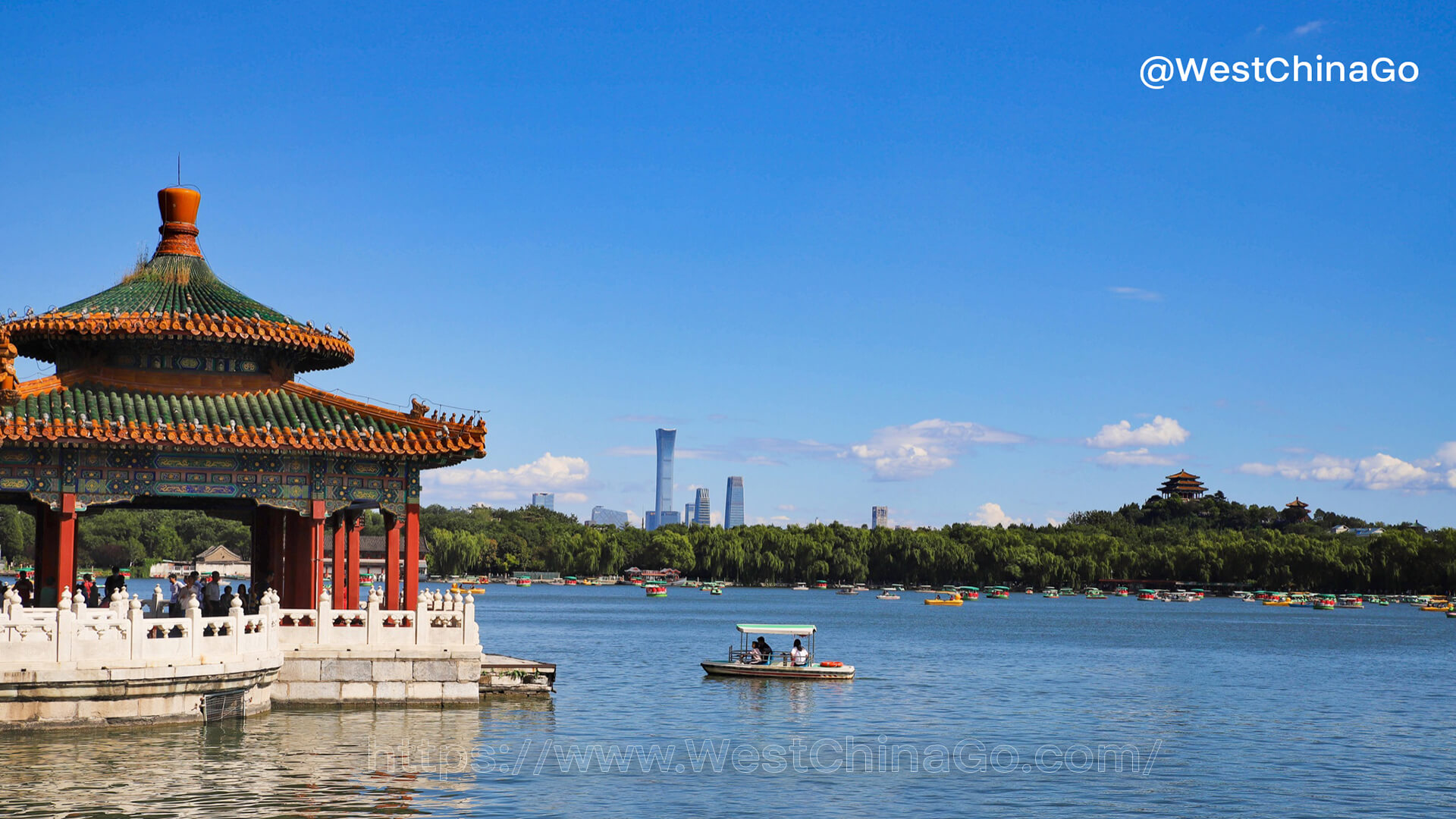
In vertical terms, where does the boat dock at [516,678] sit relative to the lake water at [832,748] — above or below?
above

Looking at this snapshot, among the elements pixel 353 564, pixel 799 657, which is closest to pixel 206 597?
pixel 353 564

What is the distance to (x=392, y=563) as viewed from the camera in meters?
33.1

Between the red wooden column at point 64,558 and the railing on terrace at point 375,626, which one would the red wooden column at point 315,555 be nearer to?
the railing on terrace at point 375,626

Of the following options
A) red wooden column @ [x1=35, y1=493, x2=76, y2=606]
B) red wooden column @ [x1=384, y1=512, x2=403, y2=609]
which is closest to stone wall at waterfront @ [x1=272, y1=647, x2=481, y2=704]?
red wooden column @ [x1=384, y1=512, x2=403, y2=609]

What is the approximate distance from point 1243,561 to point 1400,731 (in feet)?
415

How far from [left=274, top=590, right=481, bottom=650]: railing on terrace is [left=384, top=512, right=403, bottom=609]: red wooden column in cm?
78

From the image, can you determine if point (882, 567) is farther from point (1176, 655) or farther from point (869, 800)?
point (869, 800)

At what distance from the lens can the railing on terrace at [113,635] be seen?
24.8 metres

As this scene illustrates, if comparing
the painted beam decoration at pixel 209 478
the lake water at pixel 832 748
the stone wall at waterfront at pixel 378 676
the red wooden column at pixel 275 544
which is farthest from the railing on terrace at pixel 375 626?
the red wooden column at pixel 275 544

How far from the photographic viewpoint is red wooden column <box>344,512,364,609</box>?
33719 millimetres

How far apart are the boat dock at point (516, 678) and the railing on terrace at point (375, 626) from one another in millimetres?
3645

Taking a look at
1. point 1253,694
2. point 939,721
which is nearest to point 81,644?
point 939,721

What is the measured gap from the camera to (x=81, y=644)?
25.0 metres

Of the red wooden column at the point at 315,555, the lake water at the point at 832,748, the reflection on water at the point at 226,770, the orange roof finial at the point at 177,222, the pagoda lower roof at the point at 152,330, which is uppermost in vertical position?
the orange roof finial at the point at 177,222
